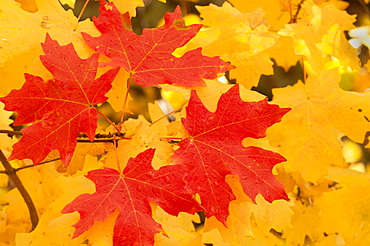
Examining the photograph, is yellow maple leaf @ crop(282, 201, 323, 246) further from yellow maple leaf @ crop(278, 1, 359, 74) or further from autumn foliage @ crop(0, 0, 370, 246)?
yellow maple leaf @ crop(278, 1, 359, 74)

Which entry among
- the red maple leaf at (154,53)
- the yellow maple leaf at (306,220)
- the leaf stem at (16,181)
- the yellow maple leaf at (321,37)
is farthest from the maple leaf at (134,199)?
the yellow maple leaf at (306,220)

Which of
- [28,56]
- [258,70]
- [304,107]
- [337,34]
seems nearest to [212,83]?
[258,70]

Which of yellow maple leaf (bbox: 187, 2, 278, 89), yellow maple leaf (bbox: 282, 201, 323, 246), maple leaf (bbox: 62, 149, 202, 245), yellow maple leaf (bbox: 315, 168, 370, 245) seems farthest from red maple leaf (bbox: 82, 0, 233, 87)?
yellow maple leaf (bbox: 282, 201, 323, 246)

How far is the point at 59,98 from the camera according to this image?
0.98 metres

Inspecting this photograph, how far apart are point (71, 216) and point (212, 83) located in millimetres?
492

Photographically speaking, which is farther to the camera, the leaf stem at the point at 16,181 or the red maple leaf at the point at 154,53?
the leaf stem at the point at 16,181

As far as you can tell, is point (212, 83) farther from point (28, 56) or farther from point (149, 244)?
point (28, 56)

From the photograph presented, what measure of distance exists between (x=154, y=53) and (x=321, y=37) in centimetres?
70

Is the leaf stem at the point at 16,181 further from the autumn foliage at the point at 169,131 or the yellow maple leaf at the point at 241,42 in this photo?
the yellow maple leaf at the point at 241,42

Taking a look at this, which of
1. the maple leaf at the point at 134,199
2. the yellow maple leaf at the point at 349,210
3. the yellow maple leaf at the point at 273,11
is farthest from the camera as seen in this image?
the yellow maple leaf at the point at 273,11

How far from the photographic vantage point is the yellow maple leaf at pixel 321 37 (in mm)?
1457

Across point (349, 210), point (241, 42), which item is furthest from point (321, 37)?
point (349, 210)

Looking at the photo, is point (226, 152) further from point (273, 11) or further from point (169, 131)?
point (273, 11)

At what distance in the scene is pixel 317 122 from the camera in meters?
1.47
